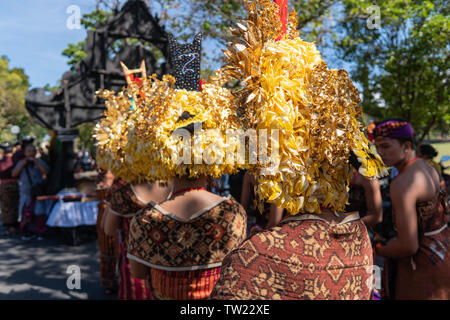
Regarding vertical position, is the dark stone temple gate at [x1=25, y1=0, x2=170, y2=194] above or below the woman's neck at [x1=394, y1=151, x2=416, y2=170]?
above

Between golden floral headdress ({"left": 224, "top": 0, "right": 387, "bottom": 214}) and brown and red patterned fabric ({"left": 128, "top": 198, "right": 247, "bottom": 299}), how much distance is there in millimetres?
840

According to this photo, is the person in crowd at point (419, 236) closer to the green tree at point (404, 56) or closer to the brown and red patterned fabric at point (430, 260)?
the brown and red patterned fabric at point (430, 260)

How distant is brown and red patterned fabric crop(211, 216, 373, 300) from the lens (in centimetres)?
117

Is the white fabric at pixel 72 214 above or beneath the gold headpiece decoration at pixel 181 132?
beneath

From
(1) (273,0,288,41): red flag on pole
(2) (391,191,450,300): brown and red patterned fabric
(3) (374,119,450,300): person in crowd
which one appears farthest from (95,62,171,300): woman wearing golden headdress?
(2) (391,191,450,300): brown and red patterned fabric

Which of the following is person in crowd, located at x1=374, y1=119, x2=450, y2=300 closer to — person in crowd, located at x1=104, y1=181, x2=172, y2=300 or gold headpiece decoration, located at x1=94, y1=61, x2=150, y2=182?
person in crowd, located at x1=104, y1=181, x2=172, y2=300

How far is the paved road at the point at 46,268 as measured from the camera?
4.64m

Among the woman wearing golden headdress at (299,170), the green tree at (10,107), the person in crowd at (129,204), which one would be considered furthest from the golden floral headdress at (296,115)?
the green tree at (10,107)

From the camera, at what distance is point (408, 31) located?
7066mm

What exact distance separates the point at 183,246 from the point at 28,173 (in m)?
7.04

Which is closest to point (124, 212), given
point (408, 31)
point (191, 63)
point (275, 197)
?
point (191, 63)

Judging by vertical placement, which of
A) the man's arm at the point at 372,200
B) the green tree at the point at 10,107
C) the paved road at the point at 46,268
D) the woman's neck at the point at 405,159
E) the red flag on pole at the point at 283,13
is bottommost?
the paved road at the point at 46,268
